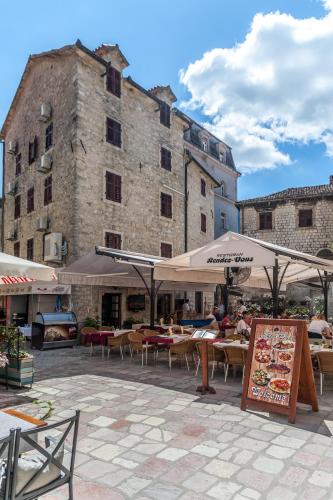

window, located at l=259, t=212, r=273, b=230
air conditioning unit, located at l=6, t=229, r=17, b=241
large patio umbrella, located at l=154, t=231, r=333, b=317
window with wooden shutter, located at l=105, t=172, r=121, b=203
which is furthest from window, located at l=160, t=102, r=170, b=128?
large patio umbrella, located at l=154, t=231, r=333, b=317

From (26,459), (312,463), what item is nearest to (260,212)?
(312,463)

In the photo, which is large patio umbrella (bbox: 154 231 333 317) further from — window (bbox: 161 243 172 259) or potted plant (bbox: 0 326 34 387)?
window (bbox: 161 243 172 259)

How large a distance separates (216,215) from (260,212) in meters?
3.23

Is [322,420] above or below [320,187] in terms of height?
below

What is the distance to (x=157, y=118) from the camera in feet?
67.9

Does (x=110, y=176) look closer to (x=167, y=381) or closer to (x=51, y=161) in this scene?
(x=51, y=161)

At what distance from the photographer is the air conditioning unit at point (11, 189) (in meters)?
21.1

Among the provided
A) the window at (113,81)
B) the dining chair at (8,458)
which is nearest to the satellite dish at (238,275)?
the dining chair at (8,458)

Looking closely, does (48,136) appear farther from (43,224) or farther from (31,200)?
(43,224)

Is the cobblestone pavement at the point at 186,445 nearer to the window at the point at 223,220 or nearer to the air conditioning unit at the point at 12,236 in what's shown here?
the air conditioning unit at the point at 12,236

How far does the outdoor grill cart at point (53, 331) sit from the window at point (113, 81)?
1049cm

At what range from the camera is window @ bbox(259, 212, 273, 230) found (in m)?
28.5

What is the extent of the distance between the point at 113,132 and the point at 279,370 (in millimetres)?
14820

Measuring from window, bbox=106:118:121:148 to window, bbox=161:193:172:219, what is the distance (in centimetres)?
386
